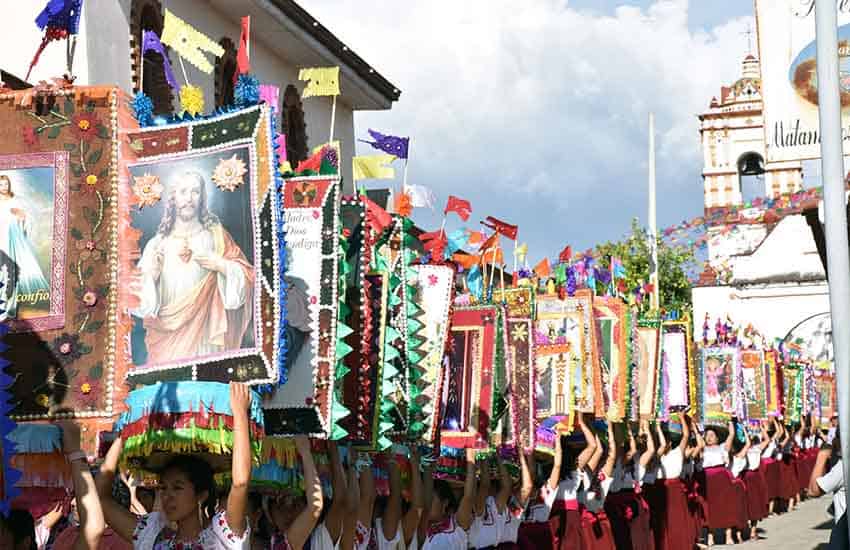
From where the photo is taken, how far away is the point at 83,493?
6.32 m

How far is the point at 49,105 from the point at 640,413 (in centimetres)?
1200

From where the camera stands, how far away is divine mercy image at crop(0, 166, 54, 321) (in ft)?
21.5

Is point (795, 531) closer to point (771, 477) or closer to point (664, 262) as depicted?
point (771, 477)

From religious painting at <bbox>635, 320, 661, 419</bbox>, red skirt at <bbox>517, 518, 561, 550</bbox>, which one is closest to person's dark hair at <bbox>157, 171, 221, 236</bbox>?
red skirt at <bbox>517, 518, 561, 550</bbox>

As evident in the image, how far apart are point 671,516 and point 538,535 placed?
19.7ft

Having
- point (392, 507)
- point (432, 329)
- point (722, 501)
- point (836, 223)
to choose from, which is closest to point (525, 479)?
point (432, 329)

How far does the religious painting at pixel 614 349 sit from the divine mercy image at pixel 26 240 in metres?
9.73

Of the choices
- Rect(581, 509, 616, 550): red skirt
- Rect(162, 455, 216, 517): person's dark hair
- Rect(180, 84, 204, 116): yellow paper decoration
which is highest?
Rect(180, 84, 204, 116): yellow paper decoration

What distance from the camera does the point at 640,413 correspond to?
17.7 meters

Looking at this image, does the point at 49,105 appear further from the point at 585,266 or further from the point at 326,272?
the point at 585,266

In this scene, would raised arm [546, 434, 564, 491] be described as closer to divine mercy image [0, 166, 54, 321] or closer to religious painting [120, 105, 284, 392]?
religious painting [120, 105, 284, 392]

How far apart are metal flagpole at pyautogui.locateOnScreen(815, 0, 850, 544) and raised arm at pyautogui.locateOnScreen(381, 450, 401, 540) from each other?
9.60ft

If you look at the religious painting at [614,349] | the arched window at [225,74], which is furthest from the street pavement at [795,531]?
the arched window at [225,74]

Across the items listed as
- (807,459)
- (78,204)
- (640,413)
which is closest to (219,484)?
(78,204)
